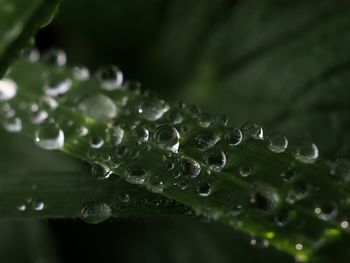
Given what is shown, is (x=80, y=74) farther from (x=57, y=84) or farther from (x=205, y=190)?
(x=205, y=190)

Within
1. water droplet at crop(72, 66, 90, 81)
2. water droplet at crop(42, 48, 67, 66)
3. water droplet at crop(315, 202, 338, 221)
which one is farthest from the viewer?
water droplet at crop(42, 48, 67, 66)

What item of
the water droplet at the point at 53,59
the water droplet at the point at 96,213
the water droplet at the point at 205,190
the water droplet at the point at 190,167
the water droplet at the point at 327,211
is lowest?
the water droplet at the point at 96,213

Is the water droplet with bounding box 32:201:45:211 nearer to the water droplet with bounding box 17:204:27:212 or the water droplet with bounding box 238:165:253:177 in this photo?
the water droplet with bounding box 17:204:27:212

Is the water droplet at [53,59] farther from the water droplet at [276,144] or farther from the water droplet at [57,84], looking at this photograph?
the water droplet at [276,144]

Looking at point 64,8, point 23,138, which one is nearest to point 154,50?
point 64,8

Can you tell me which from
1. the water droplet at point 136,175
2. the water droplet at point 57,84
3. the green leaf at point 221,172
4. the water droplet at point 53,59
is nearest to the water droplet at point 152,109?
the green leaf at point 221,172

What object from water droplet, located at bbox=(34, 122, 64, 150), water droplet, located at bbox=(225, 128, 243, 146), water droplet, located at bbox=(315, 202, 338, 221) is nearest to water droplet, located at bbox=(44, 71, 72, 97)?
water droplet, located at bbox=(34, 122, 64, 150)

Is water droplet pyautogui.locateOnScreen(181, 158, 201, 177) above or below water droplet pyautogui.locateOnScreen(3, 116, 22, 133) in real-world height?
below

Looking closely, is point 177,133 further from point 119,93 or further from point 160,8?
point 160,8
